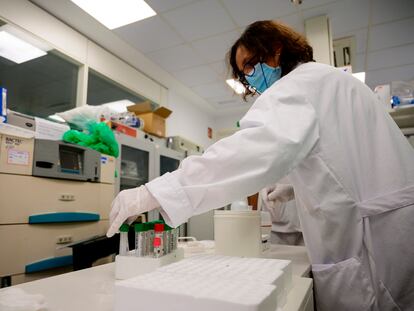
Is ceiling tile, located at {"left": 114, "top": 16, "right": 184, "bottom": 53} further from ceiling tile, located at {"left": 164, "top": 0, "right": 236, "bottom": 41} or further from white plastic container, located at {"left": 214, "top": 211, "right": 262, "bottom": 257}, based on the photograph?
white plastic container, located at {"left": 214, "top": 211, "right": 262, "bottom": 257}

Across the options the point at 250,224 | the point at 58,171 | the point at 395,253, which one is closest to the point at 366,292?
the point at 395,253

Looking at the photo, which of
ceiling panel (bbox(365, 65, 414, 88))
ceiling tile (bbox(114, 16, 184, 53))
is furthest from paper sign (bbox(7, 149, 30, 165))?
ceiling panel (bbox(365, 65, 414, 88))

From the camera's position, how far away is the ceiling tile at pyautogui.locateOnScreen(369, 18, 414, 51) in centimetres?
272

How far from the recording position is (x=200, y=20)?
2.63 metres

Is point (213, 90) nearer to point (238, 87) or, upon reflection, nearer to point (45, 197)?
point (238, 87)

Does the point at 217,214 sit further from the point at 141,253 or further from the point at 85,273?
the point at 85,273

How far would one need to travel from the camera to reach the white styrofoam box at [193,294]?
1.16 ft

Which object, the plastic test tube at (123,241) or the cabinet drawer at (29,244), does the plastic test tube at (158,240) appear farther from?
the cabinet drawer at (29,244)

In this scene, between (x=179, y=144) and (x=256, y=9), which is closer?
(x=256, y=9)

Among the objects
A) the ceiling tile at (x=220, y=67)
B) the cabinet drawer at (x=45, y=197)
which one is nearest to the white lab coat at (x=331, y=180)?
the cabinet drawer at (x=45, y=197)

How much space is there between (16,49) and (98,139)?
1420 mm

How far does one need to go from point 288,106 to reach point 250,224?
0.37 metres

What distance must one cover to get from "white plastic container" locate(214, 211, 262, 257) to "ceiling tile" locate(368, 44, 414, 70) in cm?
322

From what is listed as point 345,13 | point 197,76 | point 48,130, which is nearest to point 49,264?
point 48,130
